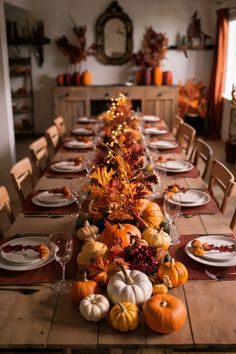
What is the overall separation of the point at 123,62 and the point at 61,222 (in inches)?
215

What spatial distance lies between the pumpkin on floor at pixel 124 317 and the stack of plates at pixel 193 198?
97 centimetres

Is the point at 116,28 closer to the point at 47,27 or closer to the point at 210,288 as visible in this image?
the point at 47,27

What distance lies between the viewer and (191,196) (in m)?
2.34

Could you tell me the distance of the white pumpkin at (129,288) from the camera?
1.31 m

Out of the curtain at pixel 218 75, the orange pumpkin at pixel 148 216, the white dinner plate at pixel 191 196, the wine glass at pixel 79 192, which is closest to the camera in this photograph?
the orange pumpkin at pixel 148 216

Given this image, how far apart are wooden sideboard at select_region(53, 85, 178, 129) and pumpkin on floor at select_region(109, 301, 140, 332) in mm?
5697

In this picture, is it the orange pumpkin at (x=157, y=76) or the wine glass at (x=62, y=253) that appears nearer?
the wine glass at (x=62, y=253)

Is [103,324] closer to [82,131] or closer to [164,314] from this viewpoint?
[164,314]

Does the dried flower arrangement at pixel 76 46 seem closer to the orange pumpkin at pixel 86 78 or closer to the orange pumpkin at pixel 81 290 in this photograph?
the orange pumpkin at pixel 86 78

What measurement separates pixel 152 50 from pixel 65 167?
4417 mm

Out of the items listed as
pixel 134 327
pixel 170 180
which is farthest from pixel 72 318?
pixel 170 180

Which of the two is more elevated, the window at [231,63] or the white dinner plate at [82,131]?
the window at [231,63]

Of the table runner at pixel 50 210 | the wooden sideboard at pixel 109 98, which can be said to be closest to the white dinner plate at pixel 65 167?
the table runner at pixel 50 210

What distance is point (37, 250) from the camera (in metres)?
1.70
